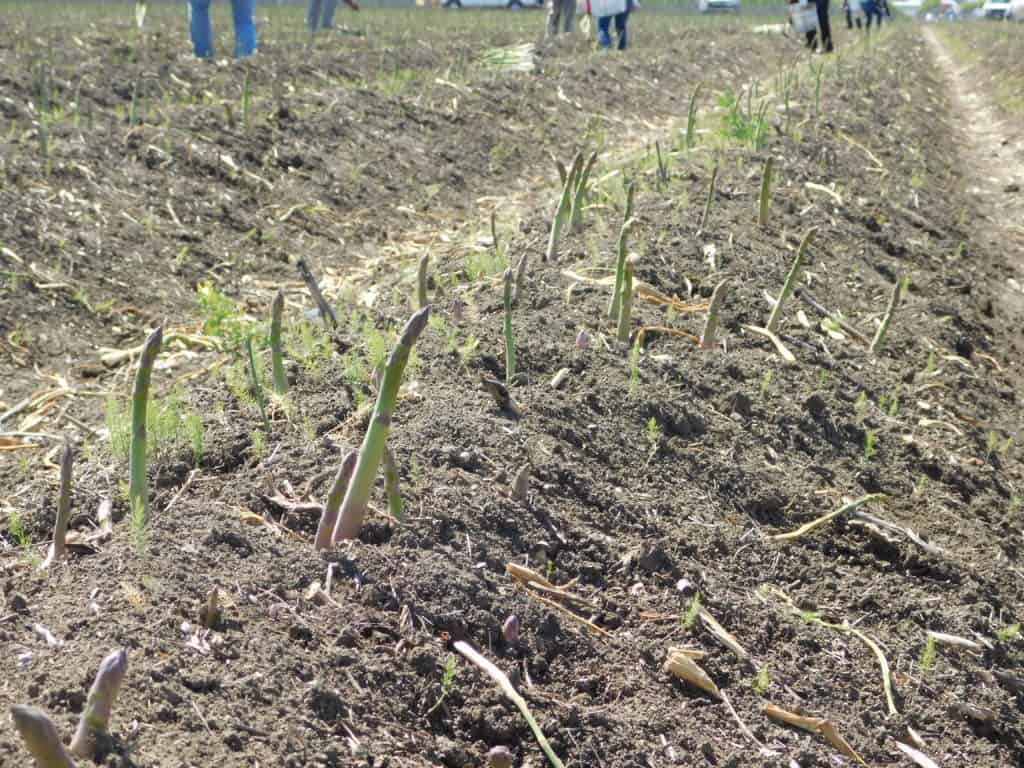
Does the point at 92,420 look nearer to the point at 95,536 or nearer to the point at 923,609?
the point at 95,536

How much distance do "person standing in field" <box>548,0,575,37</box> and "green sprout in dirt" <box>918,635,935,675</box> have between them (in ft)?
40.5

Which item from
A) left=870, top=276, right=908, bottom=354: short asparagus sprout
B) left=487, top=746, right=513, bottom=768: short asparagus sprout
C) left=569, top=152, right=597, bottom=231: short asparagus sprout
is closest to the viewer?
left=487, top=746, right=513, bottom=768: short asparagus sprout

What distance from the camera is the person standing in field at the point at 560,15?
1434 centimetres

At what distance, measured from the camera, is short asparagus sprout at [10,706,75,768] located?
122cm

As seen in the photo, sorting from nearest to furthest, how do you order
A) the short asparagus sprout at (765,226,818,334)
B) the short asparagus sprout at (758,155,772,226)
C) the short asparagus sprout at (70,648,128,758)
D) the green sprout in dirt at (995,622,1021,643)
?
the short asparagus sprout at (70,648,128,758)
the green sprout in dirt at (995,622,1021,643)
the short asparagus sprout at (765,226,818,334)
the short asparagus sprout at (758,155,772,226)

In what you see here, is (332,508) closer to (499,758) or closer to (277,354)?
(499,758)

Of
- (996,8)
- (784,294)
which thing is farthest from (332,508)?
(996,8)

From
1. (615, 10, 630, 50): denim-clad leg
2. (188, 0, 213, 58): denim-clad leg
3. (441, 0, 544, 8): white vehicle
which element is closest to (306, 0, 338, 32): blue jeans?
(615, 10, 630, 50): denim-clad leg

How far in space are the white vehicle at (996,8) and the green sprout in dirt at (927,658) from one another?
56.8 meters

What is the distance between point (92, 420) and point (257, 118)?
11.7ft

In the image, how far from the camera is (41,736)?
125cm

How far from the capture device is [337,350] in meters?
3.19

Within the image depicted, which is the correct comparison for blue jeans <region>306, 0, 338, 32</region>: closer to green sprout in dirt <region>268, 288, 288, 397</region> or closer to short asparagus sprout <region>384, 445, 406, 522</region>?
green sprout in dirt <region>268, 288, 288, 397</region>

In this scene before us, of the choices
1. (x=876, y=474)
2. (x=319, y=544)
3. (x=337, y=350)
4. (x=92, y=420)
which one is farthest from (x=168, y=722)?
(x=876, y=474)
